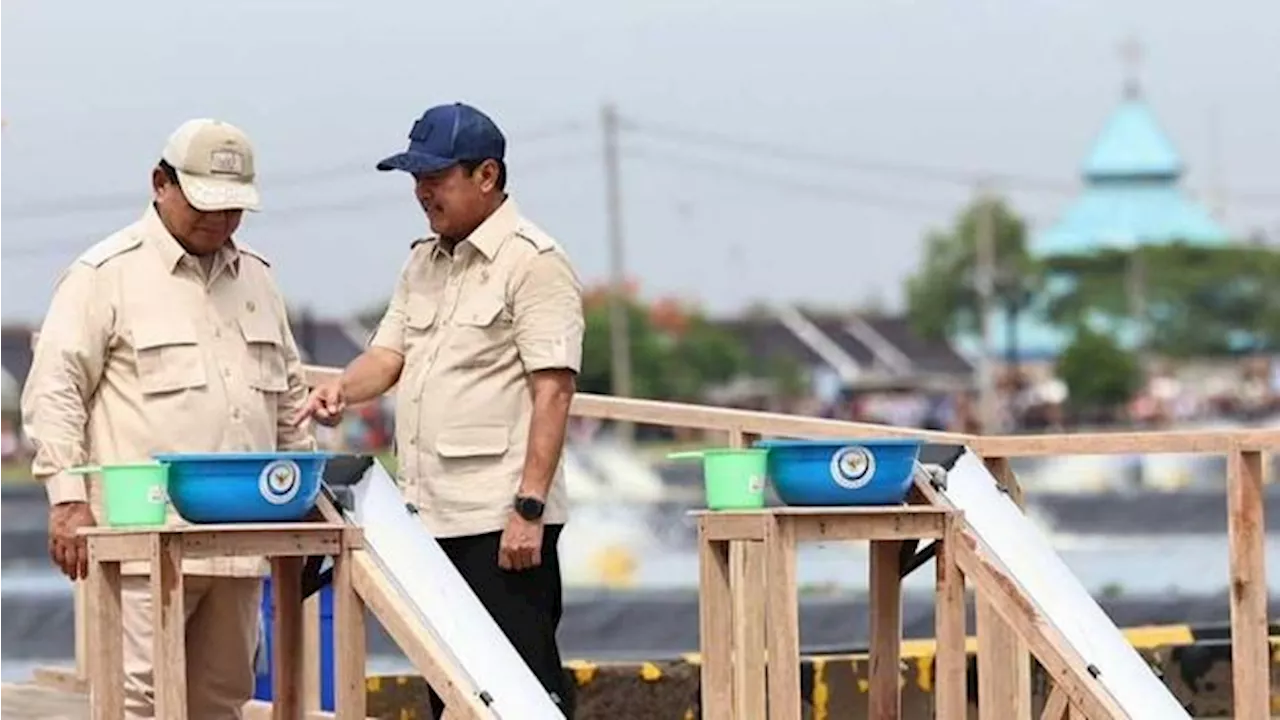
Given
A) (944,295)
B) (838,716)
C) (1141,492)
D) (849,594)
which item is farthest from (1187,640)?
(944,295)

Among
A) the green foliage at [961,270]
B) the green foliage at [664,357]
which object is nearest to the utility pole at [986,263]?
the green foliage at [961,270]

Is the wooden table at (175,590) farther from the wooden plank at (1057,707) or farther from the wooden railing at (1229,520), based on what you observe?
the wooden railing at (1229,520)

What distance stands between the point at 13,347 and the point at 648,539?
27.7 metres

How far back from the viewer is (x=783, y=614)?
247 inches

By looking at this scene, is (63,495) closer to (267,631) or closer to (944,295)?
(267,631)

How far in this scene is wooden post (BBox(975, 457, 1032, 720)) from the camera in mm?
7199

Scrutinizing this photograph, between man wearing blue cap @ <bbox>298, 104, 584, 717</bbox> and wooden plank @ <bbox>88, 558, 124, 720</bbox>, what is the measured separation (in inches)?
31.2

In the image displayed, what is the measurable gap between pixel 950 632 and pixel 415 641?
48.1 inches

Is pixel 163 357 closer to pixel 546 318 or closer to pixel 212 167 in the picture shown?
pixel 212 167

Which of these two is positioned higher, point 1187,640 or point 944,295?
point 944,295

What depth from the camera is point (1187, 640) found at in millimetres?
9938

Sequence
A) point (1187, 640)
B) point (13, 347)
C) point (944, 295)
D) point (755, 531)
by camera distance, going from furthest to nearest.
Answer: point (944, 295) < point (13, 347) < point (1187, 640) < point (755, 531)

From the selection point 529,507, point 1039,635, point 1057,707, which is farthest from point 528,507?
point 1057,707

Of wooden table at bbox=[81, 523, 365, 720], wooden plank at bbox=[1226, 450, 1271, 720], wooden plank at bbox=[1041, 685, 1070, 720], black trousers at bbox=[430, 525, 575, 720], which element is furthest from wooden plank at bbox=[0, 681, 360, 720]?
wooden plank at bbox=[1226, 450, 1271, 720]
